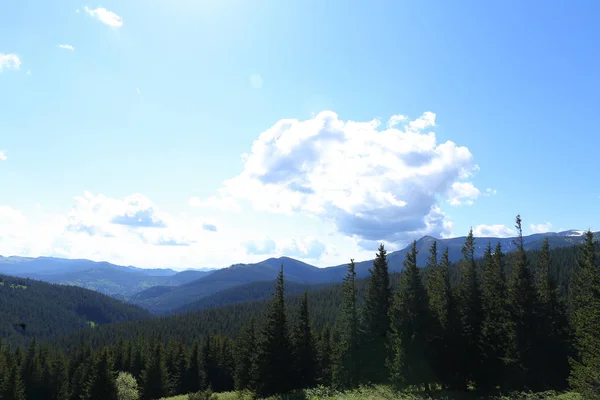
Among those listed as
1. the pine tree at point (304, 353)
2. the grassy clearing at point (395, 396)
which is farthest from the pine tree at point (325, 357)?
the grassy clearing at point (395, 396)

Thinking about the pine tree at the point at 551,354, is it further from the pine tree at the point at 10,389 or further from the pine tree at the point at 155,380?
the pine tree at the point at 10,389

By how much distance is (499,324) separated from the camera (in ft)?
121

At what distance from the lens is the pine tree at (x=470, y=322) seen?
3744 cm

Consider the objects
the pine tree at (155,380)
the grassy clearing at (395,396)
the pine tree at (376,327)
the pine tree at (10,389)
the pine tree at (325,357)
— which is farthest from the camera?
the pine tree at (155,380)

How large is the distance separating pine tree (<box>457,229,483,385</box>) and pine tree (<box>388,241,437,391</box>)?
413 cm

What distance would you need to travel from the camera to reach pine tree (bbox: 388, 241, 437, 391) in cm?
3519

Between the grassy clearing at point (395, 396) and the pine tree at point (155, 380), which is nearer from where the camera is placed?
the grassy clearing at point (395, 396)

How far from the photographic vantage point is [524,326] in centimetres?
3434

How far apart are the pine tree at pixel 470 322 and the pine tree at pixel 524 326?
3.71m

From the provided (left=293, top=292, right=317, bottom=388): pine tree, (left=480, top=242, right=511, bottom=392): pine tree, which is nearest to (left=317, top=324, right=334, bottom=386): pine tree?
(left=293, top=292, right=317, bottom=388): pine tree

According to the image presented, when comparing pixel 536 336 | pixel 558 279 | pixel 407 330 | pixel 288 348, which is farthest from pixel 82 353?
pixel 558 279

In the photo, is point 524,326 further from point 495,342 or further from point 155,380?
point 155,380

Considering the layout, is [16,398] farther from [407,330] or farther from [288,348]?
[407,330]

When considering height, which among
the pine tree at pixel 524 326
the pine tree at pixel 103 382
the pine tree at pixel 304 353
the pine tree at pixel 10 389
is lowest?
the pine tree at pixel 10 389
